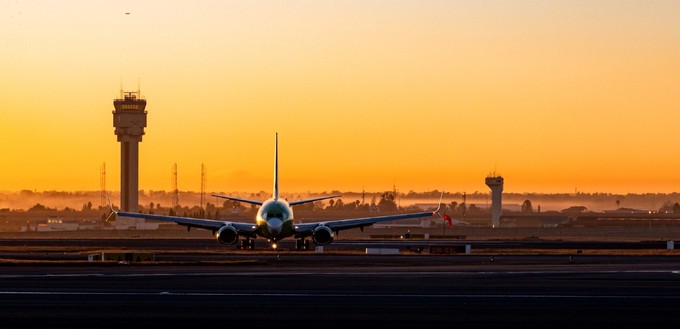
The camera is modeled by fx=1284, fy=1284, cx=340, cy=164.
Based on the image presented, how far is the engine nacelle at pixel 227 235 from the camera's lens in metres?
97.8

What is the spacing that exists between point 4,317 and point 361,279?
20440mm

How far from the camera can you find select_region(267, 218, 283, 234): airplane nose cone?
93.7 metres

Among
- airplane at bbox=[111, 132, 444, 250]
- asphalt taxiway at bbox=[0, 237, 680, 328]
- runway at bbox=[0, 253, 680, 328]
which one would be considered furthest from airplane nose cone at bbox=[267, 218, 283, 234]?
→ runway at bbox=[0, 253, 680, 328]

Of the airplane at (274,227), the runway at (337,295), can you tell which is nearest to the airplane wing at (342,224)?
the airplane at (274,227)

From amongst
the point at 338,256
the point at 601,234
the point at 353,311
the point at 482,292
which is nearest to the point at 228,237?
→ the point at 338,256

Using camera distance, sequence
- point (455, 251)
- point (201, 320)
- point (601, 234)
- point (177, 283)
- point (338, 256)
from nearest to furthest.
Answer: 1. point (201, 320)
2. point (177, 283)
3. point (338, 256)
4. point (455, 251)
5. point (601, 234)

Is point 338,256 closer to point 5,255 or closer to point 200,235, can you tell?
point 5,255

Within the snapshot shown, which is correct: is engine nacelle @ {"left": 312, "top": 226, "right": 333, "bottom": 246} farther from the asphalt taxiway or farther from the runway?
the runway

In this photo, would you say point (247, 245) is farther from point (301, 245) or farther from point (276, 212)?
point (276, 212)

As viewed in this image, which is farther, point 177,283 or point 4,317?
point 177,283

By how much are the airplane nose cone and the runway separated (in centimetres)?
2461

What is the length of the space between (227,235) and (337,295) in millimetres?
54890

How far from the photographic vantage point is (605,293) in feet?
150

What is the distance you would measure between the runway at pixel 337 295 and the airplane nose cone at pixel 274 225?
2461 centimetres
